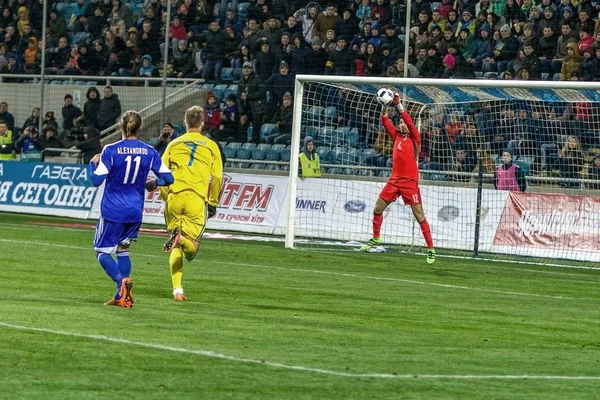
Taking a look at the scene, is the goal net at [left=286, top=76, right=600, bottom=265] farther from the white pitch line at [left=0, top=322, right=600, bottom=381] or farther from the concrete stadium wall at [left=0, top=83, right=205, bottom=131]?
the white pitch line at [left=0, top=322, right=600, bottom=381]

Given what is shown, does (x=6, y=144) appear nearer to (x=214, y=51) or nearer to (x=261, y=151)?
(x=214, y=51)

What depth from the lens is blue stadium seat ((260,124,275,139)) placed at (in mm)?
28125

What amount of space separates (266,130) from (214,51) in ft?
12.3

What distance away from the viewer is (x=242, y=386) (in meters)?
8.09

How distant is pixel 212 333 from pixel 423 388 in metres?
2.82

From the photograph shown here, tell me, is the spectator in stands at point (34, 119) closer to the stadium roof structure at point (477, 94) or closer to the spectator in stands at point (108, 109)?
the spectator in stands at point (108, 109)

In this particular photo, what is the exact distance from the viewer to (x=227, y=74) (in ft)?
101

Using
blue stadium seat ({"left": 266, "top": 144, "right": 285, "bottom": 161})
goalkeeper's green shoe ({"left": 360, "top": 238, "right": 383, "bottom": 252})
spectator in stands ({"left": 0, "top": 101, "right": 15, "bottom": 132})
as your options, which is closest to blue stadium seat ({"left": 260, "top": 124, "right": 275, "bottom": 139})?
blue stadium seat ({"left": 266, "top": 144, "right": 285, "bottom": 161})

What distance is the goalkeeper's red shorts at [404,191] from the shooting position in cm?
2088

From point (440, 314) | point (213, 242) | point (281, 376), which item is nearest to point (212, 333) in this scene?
point (281, 376)

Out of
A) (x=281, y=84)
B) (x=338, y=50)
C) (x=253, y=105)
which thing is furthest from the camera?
(x=253, y=105)

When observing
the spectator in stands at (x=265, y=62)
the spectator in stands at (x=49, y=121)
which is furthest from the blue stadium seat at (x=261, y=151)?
the spectator in stands at (x=49, y=121)

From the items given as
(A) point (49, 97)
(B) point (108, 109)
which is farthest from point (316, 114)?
(A) point (49, 97)

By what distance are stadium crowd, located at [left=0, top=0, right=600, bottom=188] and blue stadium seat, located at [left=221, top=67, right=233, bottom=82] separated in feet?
0.22
